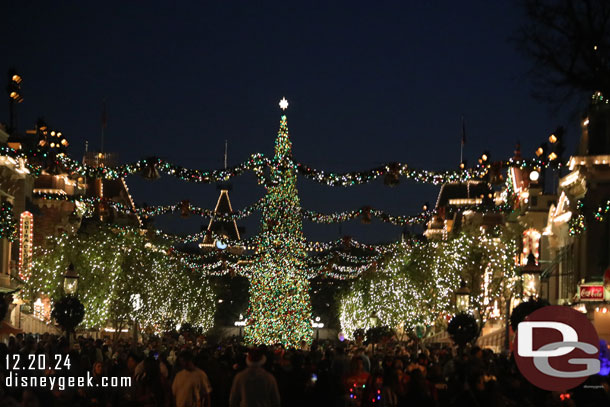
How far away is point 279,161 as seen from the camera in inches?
1570

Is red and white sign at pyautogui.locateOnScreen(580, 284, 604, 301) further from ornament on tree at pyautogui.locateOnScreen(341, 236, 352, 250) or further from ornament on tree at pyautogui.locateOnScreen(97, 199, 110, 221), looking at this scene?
ornament on tree at pyautogui.locateOnScreen(97, 199, 110, 221)

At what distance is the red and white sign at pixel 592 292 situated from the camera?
134 ft

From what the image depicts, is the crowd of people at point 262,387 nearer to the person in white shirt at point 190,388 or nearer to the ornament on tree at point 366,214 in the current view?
the person in white shirt at point 190,388

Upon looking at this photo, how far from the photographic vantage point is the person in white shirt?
58.4ft

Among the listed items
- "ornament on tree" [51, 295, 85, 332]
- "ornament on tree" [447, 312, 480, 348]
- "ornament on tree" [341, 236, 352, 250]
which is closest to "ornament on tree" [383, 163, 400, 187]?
"ornament on tree" [447, 312, 480, 348]

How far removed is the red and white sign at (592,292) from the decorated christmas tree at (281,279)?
81.6ft

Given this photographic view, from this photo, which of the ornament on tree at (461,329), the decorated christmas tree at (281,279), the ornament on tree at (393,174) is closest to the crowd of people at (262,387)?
the ornament on tree at (461,329)

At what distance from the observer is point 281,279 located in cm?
6512

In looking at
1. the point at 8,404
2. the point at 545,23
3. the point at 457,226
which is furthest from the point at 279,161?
the point at 457,226

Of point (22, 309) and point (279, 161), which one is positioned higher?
point (279, 161)

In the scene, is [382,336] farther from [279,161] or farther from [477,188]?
[477,188]

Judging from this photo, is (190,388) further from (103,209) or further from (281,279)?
(281,279)

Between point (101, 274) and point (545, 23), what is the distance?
42.0m

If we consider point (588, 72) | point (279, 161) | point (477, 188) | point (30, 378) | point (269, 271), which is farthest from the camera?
point (477, 188)
